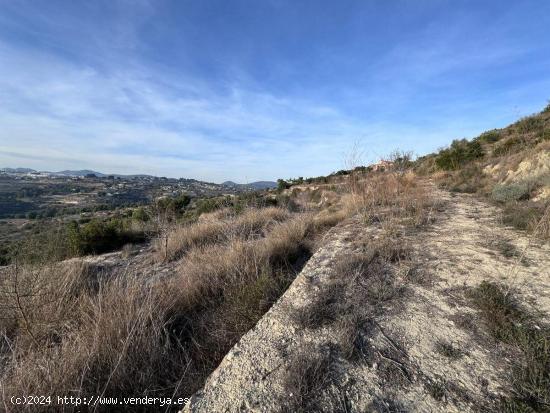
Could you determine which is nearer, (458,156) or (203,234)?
(203,234)

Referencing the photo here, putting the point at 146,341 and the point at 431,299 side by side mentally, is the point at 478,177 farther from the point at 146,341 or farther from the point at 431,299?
the point at 146,341

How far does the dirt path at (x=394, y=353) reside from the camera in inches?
74.1

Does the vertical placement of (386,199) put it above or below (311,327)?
above

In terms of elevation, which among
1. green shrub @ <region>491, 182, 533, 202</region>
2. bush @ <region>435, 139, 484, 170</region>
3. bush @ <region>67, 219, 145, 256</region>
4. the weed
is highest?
bush @ <region>435, 139, 484, 170</region>

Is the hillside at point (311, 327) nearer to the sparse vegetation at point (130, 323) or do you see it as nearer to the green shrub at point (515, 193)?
the sparse vegetation at point (130, 323)

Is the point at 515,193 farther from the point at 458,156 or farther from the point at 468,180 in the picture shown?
the point at 458,156

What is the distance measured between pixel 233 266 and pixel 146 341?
158 cm

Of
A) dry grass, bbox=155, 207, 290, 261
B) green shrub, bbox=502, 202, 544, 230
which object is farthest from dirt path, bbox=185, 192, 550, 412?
dry grass, bbox=155, 207, 290, 261

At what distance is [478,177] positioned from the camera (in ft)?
35.8

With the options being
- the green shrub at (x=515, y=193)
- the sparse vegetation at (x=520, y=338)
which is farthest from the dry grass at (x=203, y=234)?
the green shrub at (x=515, y=193)

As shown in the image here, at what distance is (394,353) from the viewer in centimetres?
228

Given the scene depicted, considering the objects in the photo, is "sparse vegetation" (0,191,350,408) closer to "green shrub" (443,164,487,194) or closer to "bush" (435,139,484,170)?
"green shrub" (443,164,487,194)

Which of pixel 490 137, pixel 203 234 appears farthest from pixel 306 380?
pixel 490 137

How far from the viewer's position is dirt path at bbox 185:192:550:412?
188 cm
